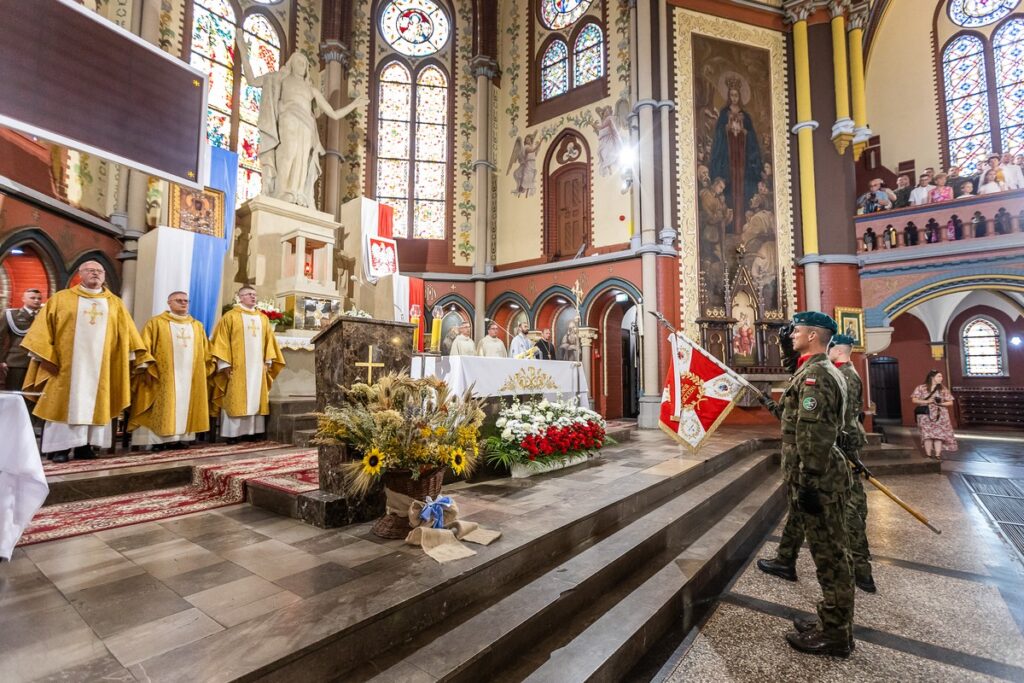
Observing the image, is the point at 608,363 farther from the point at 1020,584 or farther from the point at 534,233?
the point at 1020,584

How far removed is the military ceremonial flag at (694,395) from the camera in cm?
629

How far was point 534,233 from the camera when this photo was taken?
13.6m

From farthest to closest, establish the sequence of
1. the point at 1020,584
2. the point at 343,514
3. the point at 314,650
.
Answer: the point at 1020,584, the point at 343,514, the point at 314,650

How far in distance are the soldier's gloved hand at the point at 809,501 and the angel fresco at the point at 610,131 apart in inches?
426

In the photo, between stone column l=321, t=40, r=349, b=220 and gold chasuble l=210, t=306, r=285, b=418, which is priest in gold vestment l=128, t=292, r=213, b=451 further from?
stone column l=321, t=40, r=349, b=220

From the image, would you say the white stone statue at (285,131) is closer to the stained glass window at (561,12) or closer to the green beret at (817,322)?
the stained glass window at (561,12)

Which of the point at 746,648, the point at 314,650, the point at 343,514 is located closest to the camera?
the point at 314,650

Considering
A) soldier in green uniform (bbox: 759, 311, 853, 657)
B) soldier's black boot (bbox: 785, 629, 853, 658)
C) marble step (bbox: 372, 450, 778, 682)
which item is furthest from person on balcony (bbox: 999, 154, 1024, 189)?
soldier's black boot (bbox: 785, 629, 853, 658)

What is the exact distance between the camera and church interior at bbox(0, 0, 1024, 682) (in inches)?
99.9

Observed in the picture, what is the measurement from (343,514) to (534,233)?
1132 cm

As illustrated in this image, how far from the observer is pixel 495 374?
5707 mm

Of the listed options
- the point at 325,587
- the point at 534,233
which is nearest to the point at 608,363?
the point at 534,233

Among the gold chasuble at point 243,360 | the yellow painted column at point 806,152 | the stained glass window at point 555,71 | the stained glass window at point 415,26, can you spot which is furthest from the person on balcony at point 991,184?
the gold chasuble at point 243,360

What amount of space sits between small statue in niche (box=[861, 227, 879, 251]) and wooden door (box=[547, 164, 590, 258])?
22.5 ft
